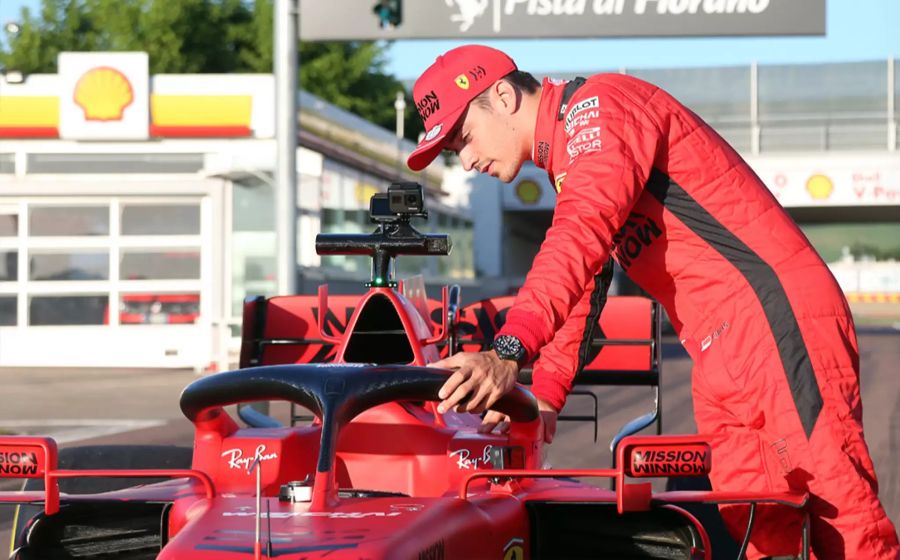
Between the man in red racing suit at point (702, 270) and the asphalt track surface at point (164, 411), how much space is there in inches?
179

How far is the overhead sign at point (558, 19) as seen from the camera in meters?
15.6

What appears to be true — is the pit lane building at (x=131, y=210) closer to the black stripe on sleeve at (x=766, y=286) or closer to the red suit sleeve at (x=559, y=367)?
the red suit sleeve at (x=559, y=367)

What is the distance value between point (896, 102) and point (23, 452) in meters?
53.6

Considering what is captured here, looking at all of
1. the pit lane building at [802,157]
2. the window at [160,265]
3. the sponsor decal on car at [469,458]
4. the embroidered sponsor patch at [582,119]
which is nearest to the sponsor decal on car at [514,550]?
the sponsor decal on car at [469,458]

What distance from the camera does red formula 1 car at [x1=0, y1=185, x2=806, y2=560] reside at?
111 inches

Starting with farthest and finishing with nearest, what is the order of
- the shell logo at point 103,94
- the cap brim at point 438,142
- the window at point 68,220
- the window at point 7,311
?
1. the window at point 68,220
2. the window at point 7,311
3. the shell logo at point 103,94
4. the cap brim at point 438,142

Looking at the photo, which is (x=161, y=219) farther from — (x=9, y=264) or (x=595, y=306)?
(x=595, y=306)

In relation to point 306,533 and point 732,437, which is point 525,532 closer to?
point 732,437

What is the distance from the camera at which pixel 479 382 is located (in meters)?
2.89

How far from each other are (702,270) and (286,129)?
11834 mm

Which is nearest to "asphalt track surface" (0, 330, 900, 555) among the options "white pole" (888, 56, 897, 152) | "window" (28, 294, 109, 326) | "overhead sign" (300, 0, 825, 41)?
"window" (28, 294, 109, 326)

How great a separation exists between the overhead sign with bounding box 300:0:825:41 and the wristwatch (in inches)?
510

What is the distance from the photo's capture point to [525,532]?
3459 millimetres

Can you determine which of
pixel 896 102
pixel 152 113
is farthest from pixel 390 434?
pixel 896 102
